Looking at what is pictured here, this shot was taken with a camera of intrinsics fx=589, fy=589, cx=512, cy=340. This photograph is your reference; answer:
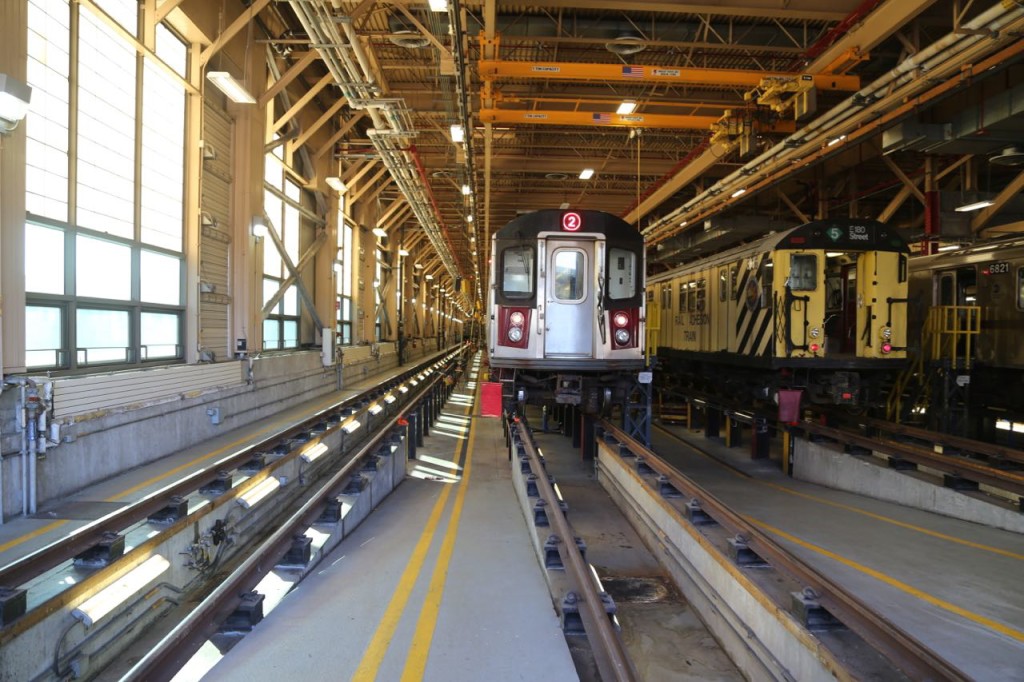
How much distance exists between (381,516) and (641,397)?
14.4ft

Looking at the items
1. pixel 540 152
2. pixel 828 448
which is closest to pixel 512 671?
pixel 828 448

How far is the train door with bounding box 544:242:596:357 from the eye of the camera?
8.52 meters

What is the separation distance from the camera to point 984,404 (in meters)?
11.2

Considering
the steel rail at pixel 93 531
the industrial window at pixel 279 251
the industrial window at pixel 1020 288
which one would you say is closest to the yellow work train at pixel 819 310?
the industrial window at pixel 1020 288

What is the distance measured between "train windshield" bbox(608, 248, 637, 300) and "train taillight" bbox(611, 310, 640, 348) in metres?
0.25

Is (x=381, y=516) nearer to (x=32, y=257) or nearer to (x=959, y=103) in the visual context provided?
(x=32, y=257)

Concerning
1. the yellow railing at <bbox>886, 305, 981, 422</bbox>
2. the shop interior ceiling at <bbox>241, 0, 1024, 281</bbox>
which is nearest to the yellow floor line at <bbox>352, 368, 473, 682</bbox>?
the shop interior ceiling at <bbox>241, 0, 1024, 281</bbox>

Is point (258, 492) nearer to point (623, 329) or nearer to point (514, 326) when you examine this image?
point (514, 326)

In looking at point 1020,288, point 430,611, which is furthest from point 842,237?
point 430,611

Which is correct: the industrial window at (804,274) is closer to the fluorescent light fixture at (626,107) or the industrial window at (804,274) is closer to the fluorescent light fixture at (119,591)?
the fluorescent light fixture at (626,107)

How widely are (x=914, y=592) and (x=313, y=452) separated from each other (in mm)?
7241

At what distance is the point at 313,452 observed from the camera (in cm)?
856

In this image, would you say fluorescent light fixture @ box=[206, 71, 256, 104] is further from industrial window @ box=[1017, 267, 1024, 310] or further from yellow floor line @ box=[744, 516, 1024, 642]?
industrial window @ box=[1017, 267, 1024, 310]

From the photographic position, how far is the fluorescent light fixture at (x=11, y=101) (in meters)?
5.17
